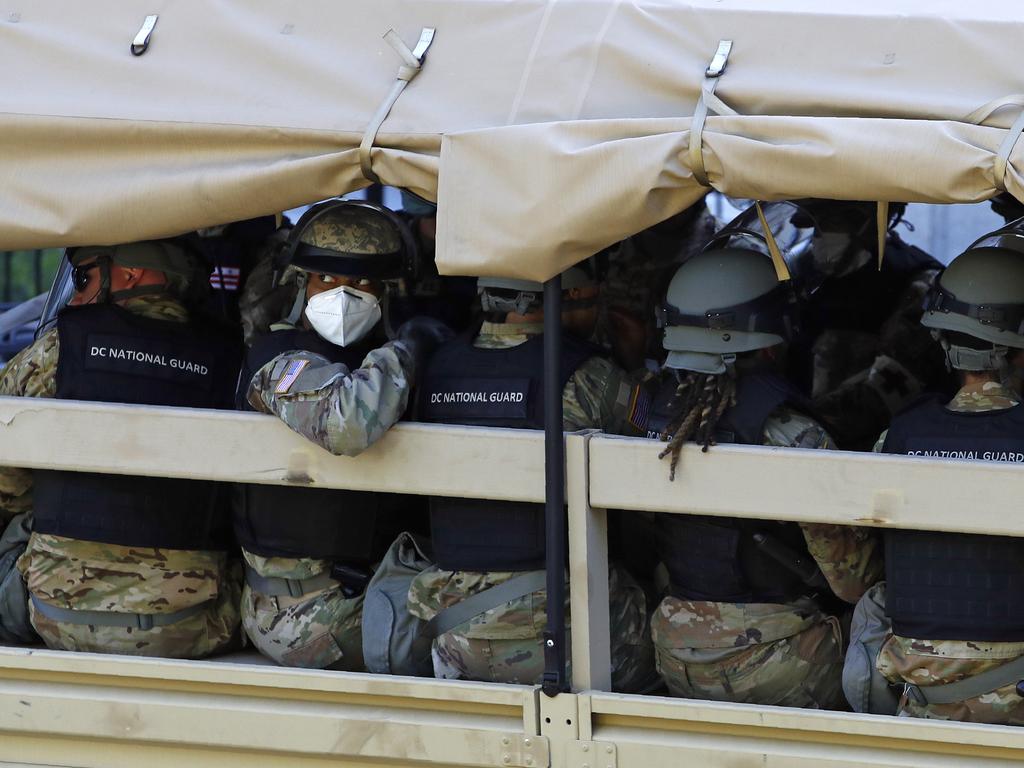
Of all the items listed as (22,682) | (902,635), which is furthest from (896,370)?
(22,682)

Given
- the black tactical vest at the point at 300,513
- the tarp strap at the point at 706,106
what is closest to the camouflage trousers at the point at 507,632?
the black tactical vest at the point at 300,513

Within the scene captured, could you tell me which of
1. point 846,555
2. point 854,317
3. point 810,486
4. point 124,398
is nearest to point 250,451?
point 124,398

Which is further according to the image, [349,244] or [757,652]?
[349,244]

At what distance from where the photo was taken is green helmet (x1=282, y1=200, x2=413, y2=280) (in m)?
3.45

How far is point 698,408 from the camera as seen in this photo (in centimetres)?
303

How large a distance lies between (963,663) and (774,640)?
442mm

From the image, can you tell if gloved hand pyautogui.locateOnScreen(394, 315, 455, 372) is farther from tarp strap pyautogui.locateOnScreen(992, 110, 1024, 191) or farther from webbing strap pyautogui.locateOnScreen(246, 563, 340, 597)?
tarp strap pyautogui.locateOnScreen(992, 110, 1024, 191)

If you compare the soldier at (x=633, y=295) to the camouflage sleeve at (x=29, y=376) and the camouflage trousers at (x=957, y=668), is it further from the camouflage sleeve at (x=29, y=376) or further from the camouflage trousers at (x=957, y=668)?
the camouflage sleeve at (x=29, y=376)

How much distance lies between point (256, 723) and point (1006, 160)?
203 centimetres

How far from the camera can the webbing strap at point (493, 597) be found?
3.30 m

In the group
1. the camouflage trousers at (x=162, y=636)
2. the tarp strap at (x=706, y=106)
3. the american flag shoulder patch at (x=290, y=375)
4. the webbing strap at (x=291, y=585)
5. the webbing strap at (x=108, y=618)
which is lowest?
the camouflage trousers at (x=162, y=636)

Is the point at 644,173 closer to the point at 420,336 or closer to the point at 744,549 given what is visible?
the point at 744,549

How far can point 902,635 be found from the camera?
10.1 ft

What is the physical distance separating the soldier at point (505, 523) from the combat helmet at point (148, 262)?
2.53ft
